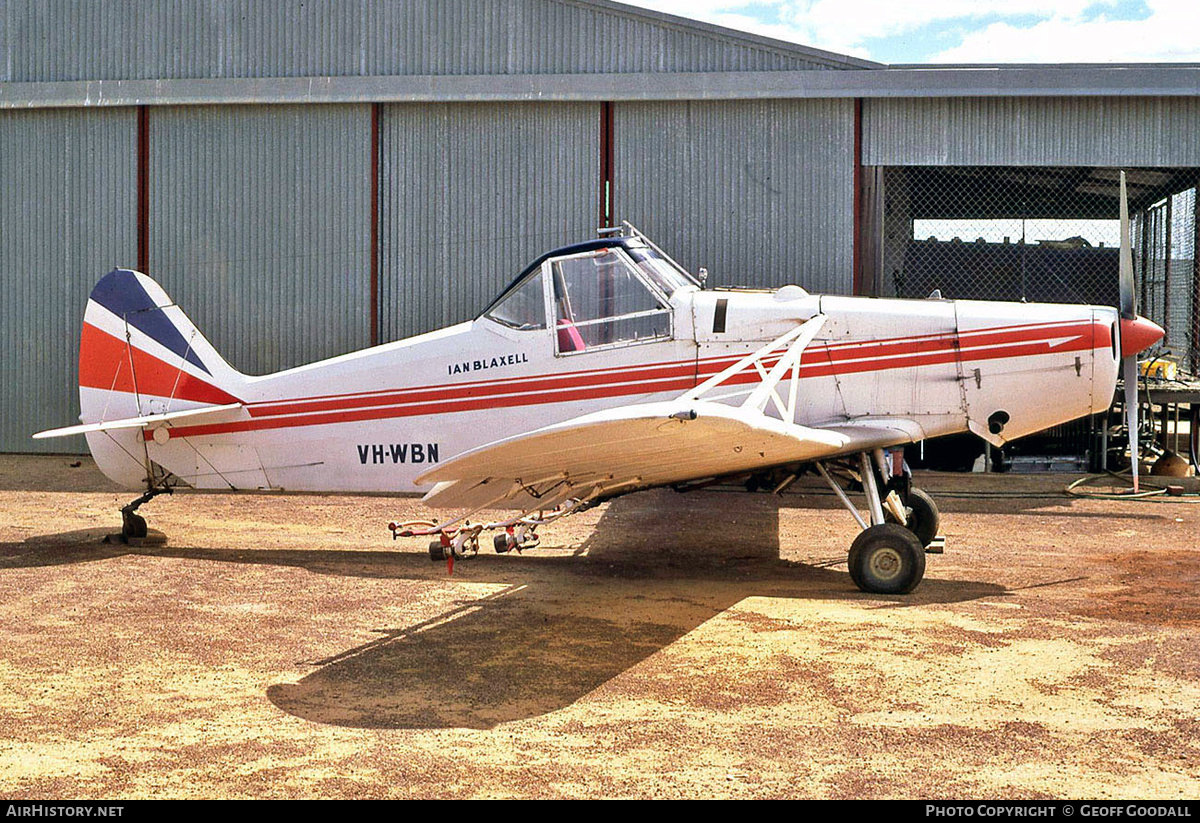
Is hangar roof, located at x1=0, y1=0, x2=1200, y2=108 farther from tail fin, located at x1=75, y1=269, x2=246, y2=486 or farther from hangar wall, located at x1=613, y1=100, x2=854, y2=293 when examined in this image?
tail fin, located at x1=75, y1=269, x2=246, y2=486

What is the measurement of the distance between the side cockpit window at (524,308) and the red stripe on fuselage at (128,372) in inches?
109

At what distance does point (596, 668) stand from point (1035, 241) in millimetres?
19069

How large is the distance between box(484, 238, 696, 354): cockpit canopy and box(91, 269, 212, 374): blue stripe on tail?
333cm

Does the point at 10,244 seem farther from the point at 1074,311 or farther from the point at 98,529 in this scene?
the point at 1074,311

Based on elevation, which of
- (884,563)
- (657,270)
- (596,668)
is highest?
(657,270)

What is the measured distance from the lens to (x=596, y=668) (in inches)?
259

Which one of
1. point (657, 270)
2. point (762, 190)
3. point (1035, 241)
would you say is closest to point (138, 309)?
point (657, 270)

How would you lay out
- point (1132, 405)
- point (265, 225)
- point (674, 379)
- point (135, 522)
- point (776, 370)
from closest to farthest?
1. point (776, 370)
2. point (674, 379)
3. point (1132, 405)
4. point (135, 522)
5. point (265, 225)

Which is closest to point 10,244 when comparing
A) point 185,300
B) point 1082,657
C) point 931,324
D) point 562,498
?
point 185,300

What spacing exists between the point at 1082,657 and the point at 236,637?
4.94 metres

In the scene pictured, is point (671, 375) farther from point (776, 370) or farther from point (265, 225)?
point (265, 225)

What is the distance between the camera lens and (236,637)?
732 cm

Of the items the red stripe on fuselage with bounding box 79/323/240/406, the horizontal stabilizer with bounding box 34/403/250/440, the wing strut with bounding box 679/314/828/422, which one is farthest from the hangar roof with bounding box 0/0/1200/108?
the wing strut with bounding box 679/314/828/422

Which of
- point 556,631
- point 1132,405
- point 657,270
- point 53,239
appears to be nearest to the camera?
point 556,631
